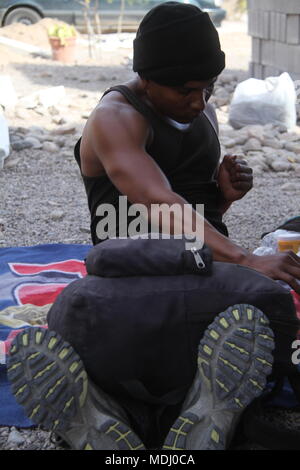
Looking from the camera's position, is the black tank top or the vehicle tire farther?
the vehicle tire

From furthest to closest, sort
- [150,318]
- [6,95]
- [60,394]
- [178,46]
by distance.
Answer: [6,95]
[178,46]
[150,318]
[60,394]

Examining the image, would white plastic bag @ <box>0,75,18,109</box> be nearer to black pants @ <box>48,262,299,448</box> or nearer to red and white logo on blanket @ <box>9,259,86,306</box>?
red and white logo on blanket @ <box>9,259,86,306</box>

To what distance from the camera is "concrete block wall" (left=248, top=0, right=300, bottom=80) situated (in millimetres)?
7753

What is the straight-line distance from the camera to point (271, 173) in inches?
229

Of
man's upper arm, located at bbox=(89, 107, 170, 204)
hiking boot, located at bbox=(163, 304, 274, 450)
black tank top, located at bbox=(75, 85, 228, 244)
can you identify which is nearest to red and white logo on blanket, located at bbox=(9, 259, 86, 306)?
black tank top, located at bbox=(75, 85, 228, 244)

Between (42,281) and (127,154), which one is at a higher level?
(127,154)

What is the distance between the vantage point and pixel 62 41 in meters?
11.8

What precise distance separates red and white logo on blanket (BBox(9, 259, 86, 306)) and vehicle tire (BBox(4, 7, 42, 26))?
1168cm

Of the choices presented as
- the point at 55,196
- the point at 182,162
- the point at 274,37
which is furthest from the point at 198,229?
the point at 274,37

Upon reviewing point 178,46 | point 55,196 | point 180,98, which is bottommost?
point 55,196

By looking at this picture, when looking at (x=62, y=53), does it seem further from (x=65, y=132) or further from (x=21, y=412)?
(x=21, y=412)

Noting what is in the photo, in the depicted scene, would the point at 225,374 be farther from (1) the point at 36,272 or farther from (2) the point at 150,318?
(1) the point at 36,272

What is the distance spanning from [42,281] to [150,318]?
1.69 m

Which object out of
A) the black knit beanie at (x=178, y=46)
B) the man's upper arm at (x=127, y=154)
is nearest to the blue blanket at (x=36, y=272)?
the man's upper arm at (x=127, y=154)
